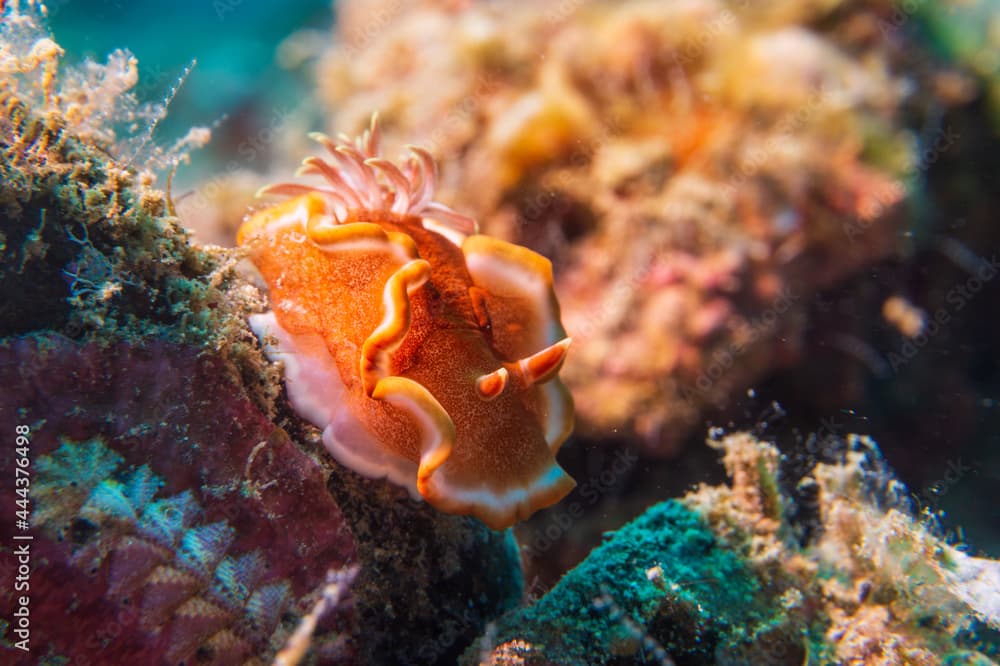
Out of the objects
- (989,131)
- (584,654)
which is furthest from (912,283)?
(584,654)

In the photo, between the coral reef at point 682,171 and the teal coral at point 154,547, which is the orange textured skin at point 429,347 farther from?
the coral reef at point 682,171

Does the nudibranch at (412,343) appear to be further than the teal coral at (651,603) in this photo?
No

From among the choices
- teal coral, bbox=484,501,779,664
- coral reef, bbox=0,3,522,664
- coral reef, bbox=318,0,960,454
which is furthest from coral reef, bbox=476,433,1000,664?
coral reef, bbox=318,0,960,454

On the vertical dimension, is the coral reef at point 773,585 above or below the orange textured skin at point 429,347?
below

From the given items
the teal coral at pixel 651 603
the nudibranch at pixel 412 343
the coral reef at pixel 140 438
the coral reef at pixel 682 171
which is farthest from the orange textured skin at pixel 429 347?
the coral reef at pixel 682 171

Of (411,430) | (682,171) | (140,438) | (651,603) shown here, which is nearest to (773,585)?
(651,603)
